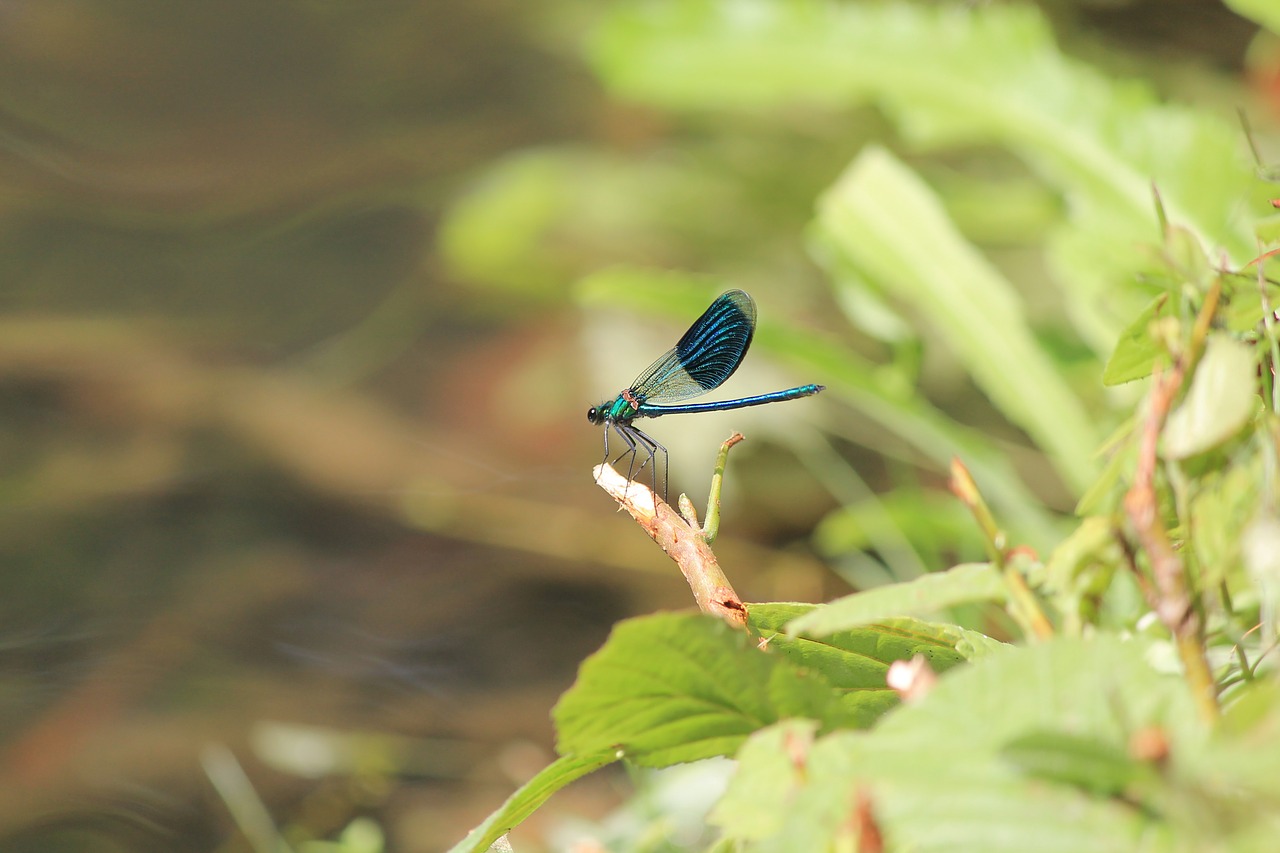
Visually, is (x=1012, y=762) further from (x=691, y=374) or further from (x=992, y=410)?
(x=992, y=410)

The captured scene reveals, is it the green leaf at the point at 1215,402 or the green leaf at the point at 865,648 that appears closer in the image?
the green leaf at the point at 1215,402

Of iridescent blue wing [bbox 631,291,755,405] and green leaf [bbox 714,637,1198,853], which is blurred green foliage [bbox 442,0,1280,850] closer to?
green leaf [bbox 714,637,1198,853]

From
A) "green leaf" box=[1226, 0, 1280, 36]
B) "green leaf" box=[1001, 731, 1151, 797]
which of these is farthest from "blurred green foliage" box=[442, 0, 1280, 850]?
"green leaf" box=[1226, 0, 1280, 36]

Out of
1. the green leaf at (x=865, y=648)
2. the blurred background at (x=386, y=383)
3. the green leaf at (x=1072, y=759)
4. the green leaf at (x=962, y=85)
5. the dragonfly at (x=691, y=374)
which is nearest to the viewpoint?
the green leaf at (x=1072, y=759)

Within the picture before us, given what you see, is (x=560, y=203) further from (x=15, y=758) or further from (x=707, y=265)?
(x=15, y=758)

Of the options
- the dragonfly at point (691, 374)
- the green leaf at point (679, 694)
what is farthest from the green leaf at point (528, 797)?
the dragonfly at point (691, 374)

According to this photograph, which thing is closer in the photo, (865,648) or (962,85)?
(865,648)

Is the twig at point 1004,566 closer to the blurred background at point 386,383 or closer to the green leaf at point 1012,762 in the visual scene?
the green leaf at point 1012,762

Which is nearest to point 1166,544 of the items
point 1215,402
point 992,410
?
point 1215,402
